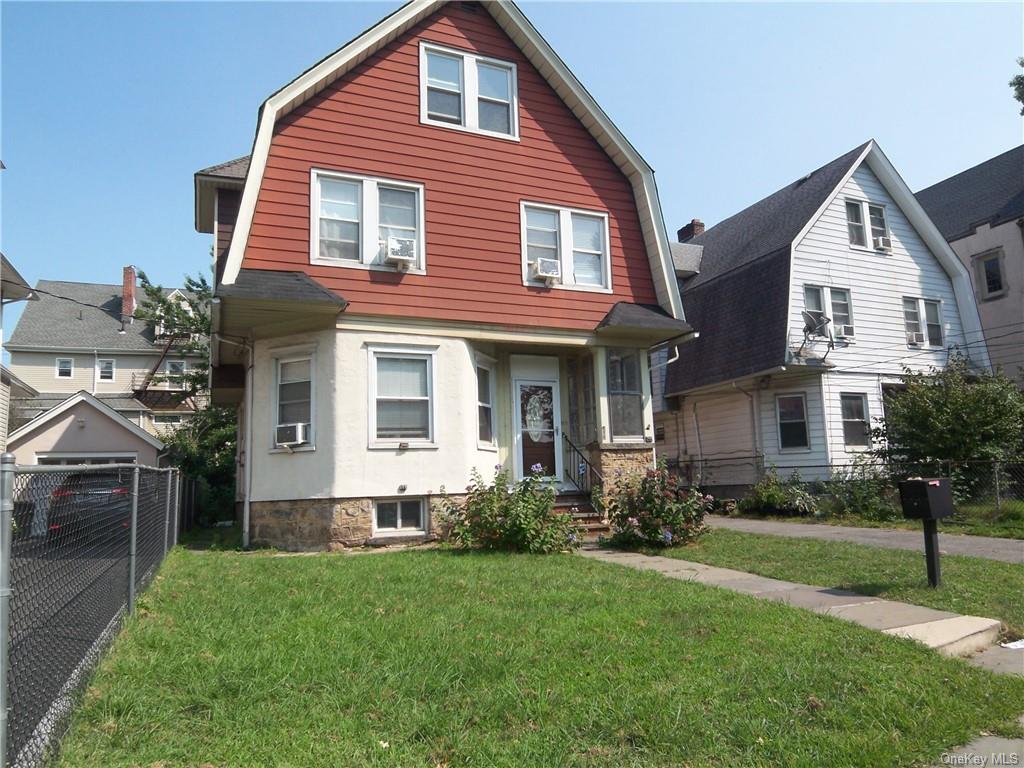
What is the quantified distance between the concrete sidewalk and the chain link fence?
5.12 m

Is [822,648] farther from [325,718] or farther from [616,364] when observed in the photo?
[616,364]

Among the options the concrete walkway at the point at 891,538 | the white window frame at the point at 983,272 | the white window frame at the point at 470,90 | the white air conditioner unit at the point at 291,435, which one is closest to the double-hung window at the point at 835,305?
the concrete walkway at the point at 891,538

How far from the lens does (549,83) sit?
13562mm

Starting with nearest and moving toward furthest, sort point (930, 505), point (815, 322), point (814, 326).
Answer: point (930, 505)
point (814, 326)
point (815, 322)

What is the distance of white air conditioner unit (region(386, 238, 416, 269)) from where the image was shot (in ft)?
37.5

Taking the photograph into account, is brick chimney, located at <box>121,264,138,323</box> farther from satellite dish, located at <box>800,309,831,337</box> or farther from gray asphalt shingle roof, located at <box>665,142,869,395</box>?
satellite dish, located at <box>800,309,831,337</box>

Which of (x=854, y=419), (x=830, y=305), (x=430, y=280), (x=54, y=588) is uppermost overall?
(x=830, y=305)

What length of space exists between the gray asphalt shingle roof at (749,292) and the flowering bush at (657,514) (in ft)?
26.7

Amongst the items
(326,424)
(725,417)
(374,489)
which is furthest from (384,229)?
(725,417)

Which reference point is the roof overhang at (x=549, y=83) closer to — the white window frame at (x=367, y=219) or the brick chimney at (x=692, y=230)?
the white window frame at (x=367, y=219)

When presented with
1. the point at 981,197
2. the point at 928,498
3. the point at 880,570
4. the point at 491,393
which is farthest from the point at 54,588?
the point at 981,197

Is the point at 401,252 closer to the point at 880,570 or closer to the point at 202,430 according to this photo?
the point at 880,570

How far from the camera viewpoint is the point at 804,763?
126 inches

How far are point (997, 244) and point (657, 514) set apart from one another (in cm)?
1886
